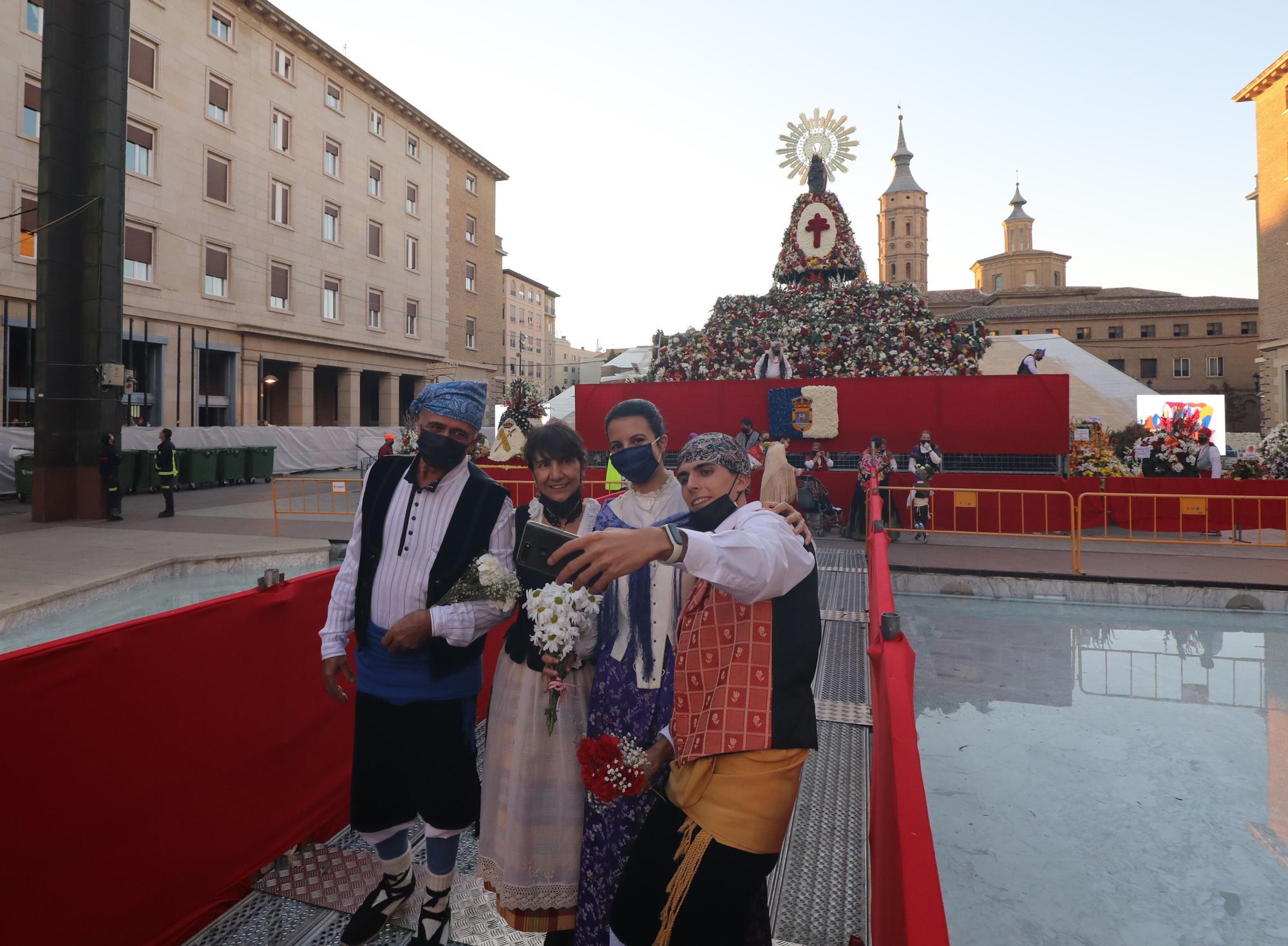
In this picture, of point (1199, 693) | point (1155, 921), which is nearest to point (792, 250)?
point (1199, 693)

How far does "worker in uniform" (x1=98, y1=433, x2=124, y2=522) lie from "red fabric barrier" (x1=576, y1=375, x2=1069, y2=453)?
9.85 m

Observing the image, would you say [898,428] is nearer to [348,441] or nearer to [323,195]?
[348,441]

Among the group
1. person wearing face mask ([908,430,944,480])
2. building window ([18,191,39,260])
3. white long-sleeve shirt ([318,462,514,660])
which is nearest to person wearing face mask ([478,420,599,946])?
white long-sleeve shirt ([318,462,514,660])

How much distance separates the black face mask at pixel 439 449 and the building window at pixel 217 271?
28.6 metres

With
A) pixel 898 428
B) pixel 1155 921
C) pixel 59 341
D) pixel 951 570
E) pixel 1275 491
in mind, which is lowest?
pixel 1155 921

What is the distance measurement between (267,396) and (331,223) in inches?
327

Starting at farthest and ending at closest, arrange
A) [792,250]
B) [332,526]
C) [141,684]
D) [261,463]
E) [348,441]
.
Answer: [348,441] < [261,463] < [792,250] < [332,526] < [141,684]

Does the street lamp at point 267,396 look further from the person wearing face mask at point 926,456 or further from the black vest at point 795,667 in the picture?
the black vest at point 795,667

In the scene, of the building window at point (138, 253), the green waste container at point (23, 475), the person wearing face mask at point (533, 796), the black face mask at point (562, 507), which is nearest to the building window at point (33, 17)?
the building window at point (138, 253)

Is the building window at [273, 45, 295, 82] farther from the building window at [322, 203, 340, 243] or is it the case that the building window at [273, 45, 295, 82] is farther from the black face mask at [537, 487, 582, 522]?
the black face mask at [537, 487, 582, 522]

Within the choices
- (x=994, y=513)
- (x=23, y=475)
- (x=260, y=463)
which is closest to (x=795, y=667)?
(x=994, y=513)

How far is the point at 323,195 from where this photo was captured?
104 ft

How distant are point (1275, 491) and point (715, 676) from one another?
46.9 feet

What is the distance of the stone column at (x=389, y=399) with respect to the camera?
121 feet
